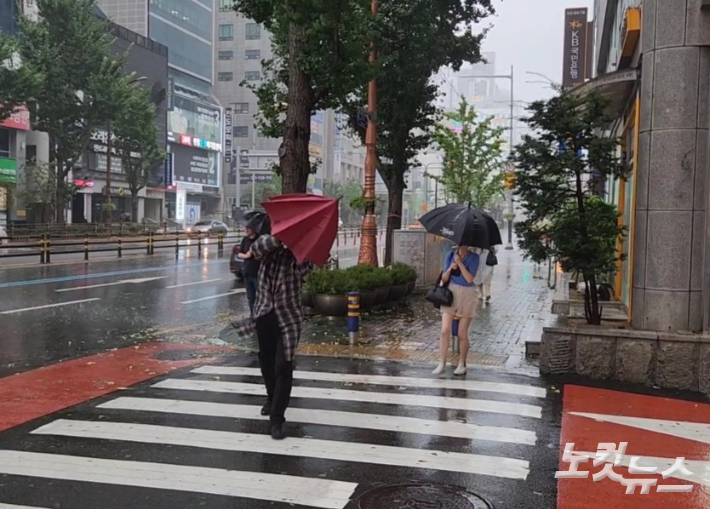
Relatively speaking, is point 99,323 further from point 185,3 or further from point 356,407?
point 185,3

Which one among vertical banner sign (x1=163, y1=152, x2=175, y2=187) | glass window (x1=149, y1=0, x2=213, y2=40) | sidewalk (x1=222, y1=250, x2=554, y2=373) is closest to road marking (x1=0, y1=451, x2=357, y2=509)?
sidewalk (x1=222, y1=250, x2=554, y2=373)

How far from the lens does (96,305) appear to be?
15289 mm

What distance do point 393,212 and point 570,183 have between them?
11.2 metres

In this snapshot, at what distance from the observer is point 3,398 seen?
24.3ft

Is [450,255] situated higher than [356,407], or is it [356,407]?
[450,255]

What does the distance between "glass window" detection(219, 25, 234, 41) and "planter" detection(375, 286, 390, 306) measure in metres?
92.0

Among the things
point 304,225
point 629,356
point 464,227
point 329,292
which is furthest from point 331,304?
point 304,225

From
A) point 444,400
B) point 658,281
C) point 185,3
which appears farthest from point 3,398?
A: point 185,3

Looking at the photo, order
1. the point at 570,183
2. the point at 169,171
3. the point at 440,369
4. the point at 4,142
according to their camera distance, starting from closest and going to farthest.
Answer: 1. the point at 440,369
2. the point at 570,183
3. the point at 4,142
4. the point at 169,171

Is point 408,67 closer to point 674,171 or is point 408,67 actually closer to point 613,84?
point 613,84

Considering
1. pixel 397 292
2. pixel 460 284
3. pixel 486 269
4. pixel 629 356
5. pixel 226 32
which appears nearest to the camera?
pixel 629 356

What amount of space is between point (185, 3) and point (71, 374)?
77.1m

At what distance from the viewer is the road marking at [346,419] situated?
6.27 metres

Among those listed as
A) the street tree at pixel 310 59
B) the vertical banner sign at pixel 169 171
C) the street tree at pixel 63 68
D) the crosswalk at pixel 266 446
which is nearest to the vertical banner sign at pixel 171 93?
the vertical banner sign at pixel 169 171
